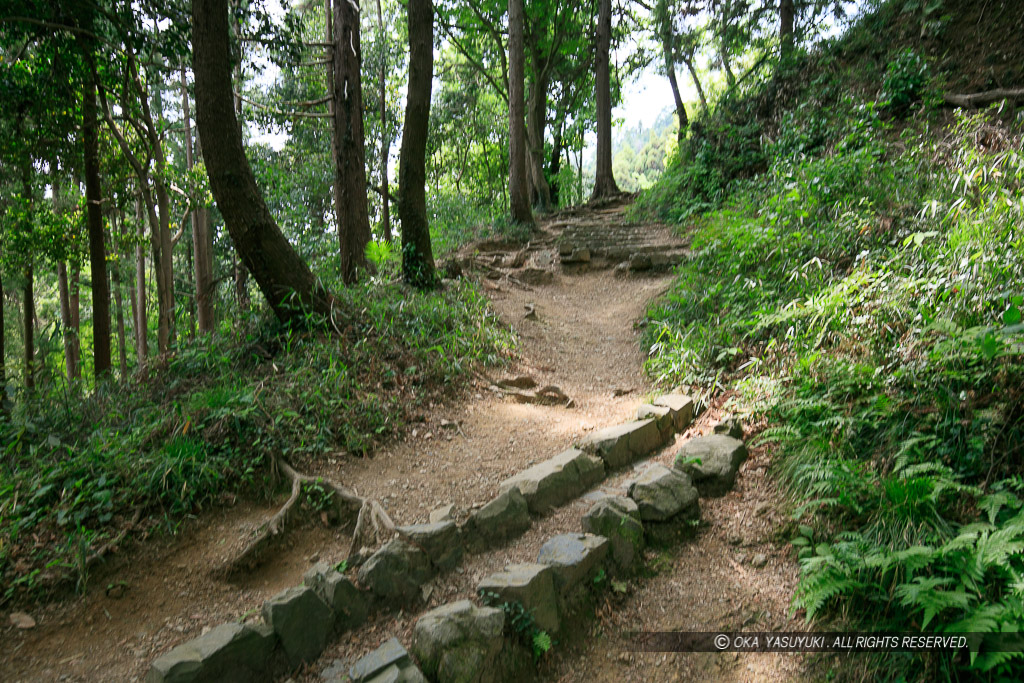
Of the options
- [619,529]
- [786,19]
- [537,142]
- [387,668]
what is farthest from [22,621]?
[537,142]

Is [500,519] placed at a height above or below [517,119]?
below

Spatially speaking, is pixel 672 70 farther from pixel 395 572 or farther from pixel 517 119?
pixel 395 572

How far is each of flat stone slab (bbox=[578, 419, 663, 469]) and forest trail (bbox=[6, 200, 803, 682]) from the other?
13cm

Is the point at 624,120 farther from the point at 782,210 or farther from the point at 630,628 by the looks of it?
the point at 630,628

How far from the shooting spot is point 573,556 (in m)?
2.87

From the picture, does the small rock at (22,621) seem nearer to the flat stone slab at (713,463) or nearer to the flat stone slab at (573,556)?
the flat stone slab at (573,556)

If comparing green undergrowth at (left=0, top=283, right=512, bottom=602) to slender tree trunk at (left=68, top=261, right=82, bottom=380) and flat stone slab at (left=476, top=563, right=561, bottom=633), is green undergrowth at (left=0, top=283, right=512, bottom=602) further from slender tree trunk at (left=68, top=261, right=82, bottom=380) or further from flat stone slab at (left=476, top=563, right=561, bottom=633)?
slender tree trunk at (left=68, top=261, right=82, bottom=380)

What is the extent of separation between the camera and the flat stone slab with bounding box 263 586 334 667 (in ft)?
7.87

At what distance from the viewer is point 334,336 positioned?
5.28 m

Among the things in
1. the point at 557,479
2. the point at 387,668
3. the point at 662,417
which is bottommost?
the point at 387,668

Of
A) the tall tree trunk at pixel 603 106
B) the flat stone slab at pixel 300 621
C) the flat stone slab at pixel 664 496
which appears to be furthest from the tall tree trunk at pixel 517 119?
the flat stone slab at pixel 300 621

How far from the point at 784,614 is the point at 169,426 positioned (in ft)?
13.9

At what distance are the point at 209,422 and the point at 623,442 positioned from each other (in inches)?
123

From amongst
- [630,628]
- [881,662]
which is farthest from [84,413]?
[881,662]
